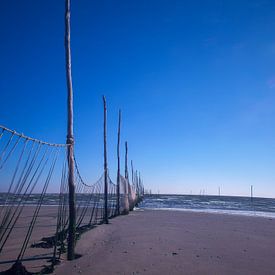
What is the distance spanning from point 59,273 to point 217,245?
541 cm

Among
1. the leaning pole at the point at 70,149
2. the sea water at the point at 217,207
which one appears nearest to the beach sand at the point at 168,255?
the leaning pole at the point at 70,149

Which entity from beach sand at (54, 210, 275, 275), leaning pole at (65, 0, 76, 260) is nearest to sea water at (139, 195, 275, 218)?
beach sand at (54, 210, 275, 275)

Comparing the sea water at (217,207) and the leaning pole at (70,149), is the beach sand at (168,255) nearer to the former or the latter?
Result: the leaning pole at (70,149)

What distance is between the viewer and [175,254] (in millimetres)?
7664

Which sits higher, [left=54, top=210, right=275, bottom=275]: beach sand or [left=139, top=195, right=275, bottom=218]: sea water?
[left=139, top=195, right=275, bottom=218]: sea water

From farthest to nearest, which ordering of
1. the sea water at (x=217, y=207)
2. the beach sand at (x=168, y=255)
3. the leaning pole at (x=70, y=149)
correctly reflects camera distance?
1. the sea water at (x=217, y=207)
2. the leaning pole at (x=70, y=149)
3. the beach sand at (x=168, y=255)

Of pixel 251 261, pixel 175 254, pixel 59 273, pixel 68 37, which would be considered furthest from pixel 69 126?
pixel 251 261

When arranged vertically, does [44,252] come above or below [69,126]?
below

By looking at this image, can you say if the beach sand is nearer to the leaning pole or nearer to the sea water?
the leaning pole

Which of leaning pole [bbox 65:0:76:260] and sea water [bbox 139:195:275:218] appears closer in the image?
leaning pole [bbox 65:0:76:260]

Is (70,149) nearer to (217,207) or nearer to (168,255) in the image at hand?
(168,255)

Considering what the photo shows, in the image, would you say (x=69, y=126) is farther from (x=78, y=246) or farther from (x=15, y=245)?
(x=15, y=245)

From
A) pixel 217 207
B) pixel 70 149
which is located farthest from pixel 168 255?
pixel 217 207

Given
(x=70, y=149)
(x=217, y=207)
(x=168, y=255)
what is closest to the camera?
(x=70, y=149)
